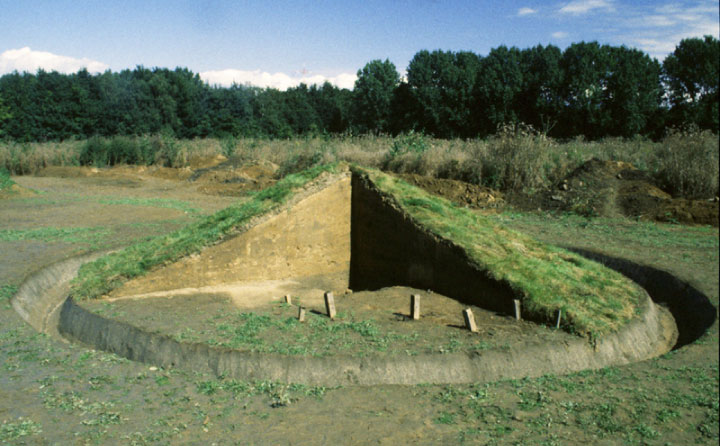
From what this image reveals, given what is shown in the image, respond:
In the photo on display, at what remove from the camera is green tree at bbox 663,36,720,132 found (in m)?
2.84

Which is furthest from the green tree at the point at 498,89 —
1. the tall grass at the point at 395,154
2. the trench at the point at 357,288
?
the trench at the point at 357,288

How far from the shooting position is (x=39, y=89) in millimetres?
38469

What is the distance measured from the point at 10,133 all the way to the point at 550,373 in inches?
1439

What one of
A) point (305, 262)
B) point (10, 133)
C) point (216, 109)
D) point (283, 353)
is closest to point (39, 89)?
point (10, 133)

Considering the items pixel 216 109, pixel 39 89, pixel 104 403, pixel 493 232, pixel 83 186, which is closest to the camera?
pixel 104 403

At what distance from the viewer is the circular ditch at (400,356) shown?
4.55 m

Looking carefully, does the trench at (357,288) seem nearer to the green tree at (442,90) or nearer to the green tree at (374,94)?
the green tree at (442,90)

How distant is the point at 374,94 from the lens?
1871 inches

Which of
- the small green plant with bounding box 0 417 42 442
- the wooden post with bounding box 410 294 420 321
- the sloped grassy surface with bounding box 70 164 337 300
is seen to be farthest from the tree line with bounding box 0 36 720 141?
the small green plant with bounding box 0 417 42 442

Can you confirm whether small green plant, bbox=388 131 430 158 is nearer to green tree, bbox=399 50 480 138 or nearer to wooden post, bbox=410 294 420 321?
wooden post, bbox=410 294 420 321

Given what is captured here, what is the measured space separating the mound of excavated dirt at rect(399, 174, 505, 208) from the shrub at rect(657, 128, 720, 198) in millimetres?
11164

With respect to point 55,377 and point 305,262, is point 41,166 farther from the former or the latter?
point 55,377

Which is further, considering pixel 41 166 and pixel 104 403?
pixel 41 166

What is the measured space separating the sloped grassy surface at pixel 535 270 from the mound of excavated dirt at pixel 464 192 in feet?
22.1
